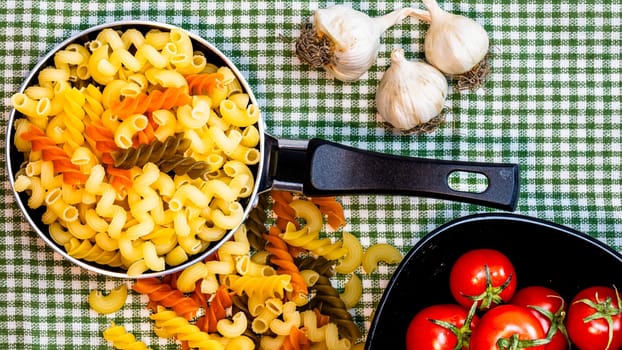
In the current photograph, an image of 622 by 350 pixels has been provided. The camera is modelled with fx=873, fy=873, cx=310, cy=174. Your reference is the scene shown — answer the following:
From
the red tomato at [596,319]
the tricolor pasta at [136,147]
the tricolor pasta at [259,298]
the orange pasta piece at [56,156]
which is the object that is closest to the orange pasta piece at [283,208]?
the tricolor pasta at [259,298]

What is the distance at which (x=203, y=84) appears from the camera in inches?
50.1

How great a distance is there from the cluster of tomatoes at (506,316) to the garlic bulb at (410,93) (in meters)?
0.23

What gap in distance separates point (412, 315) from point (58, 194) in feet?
1.84

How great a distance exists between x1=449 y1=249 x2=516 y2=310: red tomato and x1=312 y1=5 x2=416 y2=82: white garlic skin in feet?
1.10

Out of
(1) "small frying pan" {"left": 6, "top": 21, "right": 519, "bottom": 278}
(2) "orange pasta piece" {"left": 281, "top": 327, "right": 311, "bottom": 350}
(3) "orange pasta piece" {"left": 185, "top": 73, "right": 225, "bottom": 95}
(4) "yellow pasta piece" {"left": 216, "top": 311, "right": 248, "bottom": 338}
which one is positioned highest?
(3) "orange pasta piece" {"left": 185, "top": 73, "right": 225, "bottom": 95}

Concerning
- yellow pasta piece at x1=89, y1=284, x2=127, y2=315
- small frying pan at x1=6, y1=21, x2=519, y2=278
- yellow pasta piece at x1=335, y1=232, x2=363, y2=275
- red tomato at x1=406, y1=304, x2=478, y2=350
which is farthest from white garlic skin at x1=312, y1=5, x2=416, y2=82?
yellow pasta piece at x1=89, y1=284, x2=127, y2=315

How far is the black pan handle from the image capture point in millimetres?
1236

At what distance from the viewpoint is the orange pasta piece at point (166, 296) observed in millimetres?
1370

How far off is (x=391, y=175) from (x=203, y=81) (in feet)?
1.00

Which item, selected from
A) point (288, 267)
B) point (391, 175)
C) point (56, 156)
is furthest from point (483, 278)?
point (56, 156)

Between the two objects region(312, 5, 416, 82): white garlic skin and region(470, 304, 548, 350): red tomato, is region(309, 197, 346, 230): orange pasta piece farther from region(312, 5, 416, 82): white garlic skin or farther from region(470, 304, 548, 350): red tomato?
region(470, 304, 548, 350): red tomato

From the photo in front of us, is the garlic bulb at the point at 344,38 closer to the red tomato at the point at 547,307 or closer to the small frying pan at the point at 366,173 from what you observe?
the small frying pan at the point at 366,173

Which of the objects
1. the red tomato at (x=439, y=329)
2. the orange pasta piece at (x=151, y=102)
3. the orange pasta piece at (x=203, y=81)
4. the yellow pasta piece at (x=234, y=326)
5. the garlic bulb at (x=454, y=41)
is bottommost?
the yellow pasta piece at (x=234, y=326)

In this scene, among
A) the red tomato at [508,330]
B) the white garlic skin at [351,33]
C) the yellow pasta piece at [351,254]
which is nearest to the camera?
the red tomato at [508,330]
